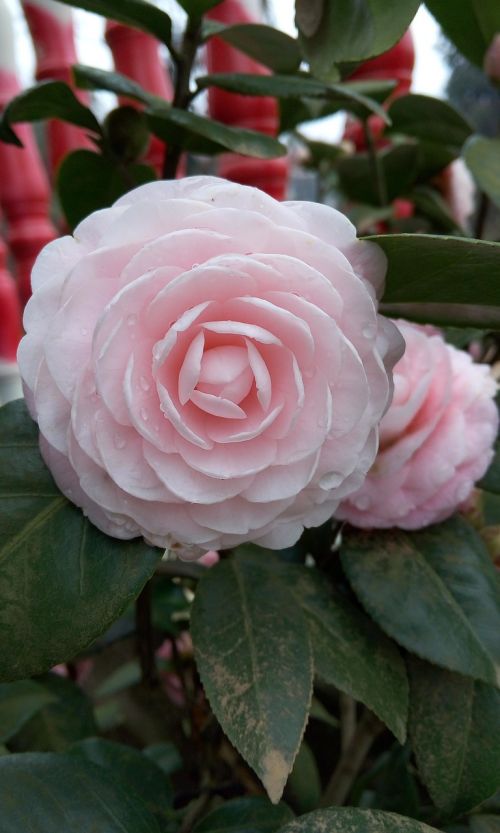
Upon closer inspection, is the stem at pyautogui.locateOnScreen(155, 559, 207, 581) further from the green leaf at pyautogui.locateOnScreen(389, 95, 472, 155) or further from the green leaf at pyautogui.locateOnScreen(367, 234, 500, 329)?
the green leaf at pyautogui.locateOnScreen(389, 95, 472, 155)

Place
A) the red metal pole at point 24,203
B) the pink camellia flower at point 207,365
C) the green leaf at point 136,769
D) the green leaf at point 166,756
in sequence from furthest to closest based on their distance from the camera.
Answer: the red metal pole at point 24,203
the green leaf at point 166,756
the green leaf at point 136,769
the pink camellia flower at point 207,365

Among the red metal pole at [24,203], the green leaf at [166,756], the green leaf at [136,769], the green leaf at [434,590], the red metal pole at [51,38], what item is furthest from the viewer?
the red metal pole at [24,203]

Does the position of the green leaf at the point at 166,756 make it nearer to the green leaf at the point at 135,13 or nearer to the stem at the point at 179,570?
the stem at the point at 179,570

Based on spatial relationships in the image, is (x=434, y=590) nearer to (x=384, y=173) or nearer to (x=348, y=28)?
(x=348, y=28)

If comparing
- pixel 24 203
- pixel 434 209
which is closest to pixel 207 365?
pixel 434 209

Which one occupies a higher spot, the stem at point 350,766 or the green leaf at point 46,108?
the green leaf at point 46,108

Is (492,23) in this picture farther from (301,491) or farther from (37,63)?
(37,63)

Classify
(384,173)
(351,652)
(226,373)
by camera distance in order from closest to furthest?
(226,373) → (351,652) → (384,173)

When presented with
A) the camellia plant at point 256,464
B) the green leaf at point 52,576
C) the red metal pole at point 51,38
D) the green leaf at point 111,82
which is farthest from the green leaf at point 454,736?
the red metal pole at point 51,38
